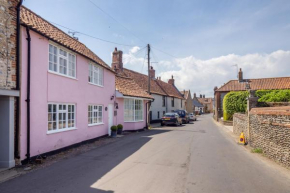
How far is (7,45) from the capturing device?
7.51 metres

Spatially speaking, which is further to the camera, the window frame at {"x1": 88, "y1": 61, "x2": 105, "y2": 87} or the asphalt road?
the window frame at {"x1": 88, "y1": 61, "x2": 105, "y2": 87}

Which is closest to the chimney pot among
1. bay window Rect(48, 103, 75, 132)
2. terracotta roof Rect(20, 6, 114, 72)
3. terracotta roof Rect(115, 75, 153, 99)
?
terracotta roof Rect(115, 75, 153, 99)

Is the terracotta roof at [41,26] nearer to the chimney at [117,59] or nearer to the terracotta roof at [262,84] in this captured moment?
the chimney at [117,59]

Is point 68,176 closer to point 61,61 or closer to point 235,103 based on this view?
point 61,61

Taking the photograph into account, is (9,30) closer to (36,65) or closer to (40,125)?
(36,65)

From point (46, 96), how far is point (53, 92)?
20.8 inches

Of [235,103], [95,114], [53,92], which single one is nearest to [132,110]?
[95,114]

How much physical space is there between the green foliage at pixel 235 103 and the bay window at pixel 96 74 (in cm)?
1877

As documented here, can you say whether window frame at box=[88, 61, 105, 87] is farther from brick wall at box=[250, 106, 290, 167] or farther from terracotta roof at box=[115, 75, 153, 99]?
brick wall at box=[250, 106, 290, 167]

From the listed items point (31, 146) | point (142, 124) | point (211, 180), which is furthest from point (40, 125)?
point (142, 124)

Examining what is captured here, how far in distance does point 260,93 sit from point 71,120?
23283mm

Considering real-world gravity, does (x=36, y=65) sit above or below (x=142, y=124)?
above

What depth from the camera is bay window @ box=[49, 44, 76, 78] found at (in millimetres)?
9855

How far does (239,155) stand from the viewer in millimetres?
9773
